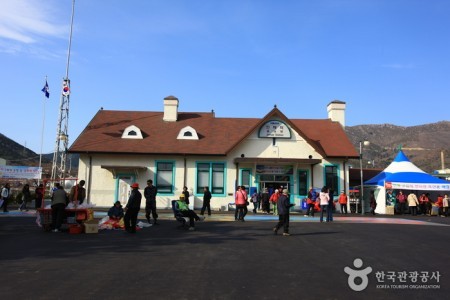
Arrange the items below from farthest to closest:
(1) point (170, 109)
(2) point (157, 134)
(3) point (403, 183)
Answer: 1. (1) point (170, 109)
2. (2) point (157, 134)
3. (3) point (403, 183)

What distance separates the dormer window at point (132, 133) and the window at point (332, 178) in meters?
13.7

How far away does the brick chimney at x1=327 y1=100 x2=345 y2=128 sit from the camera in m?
31.0

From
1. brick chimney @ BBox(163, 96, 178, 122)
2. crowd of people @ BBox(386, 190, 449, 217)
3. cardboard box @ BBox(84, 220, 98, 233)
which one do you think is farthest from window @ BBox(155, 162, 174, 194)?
crowd of people @ BBox(386, 190, 449, 217)

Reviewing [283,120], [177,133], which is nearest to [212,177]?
[177,133]

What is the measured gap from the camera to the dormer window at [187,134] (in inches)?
1085

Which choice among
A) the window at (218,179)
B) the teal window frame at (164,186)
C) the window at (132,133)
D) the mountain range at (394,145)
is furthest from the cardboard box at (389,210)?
the mountain range at (394,145)

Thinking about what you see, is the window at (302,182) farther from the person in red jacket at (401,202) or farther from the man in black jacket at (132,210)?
the man in black jacket at (132,210)

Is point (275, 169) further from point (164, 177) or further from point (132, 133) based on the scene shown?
point (132, 133)

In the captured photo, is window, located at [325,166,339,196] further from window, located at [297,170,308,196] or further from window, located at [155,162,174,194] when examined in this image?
window, located at [155,162,174,194]

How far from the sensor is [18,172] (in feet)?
93.9

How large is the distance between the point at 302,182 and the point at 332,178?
2.20 meters

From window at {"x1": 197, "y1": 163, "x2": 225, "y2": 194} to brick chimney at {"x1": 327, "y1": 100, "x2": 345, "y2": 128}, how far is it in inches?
440

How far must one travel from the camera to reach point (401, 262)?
7957 millimetres

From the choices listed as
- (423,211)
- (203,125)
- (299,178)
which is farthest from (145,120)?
(423,211)
